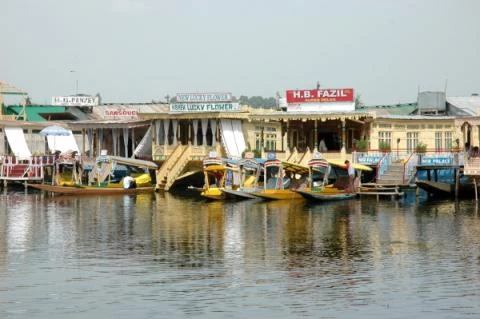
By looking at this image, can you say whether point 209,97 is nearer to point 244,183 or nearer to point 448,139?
point 244,183

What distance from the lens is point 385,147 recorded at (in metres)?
64.3

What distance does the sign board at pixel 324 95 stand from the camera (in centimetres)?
6588

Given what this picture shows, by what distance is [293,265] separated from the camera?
105 feet

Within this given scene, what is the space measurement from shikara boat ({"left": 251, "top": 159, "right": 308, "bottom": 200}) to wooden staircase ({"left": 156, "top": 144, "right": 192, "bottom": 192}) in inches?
310

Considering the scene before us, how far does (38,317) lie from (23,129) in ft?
185

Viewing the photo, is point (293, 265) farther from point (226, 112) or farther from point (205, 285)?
point (226, 112)

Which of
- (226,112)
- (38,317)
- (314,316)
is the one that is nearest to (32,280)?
(38,317)

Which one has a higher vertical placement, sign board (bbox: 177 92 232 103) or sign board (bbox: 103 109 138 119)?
sign board (bbox: 177 92 232 103)

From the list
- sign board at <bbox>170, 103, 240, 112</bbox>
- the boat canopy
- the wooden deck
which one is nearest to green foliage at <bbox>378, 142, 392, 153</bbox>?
the wooden deck

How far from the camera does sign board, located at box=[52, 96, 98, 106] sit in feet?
276

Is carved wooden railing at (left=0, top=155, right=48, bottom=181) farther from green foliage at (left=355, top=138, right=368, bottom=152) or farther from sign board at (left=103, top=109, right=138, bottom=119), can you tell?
green foliage at (left=355, top=138, right=368, bottom=152)

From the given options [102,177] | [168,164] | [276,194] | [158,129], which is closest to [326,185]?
[276,194]

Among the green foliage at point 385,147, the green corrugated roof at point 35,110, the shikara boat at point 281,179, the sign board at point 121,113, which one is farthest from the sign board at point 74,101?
the green foliage at point 385,147

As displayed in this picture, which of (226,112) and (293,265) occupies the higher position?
(226,112)
